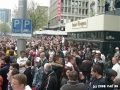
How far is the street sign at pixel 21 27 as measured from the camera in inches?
333

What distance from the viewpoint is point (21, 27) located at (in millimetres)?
8578

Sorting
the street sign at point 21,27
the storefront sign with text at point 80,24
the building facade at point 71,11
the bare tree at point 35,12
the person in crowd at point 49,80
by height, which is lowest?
the person in crowd at point 49,80

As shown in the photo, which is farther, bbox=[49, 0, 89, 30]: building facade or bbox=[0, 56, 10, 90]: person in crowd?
bbox=[49, 0, 89, 30]: building facade

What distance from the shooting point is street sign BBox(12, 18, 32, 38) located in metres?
8.46

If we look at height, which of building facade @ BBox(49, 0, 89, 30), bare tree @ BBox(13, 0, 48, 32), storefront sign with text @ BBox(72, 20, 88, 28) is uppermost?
building facade @ BBox(49, 0, 89, 30)

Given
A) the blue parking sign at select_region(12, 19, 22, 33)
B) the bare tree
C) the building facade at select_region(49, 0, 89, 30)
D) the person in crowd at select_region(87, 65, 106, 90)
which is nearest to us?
the person in crowd at select_region(87, 65, 106, 90)

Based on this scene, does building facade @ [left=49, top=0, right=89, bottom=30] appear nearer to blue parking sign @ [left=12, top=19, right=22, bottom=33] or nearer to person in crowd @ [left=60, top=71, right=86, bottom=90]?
blue parking sign @ [left=12, top=19, right=22, bottom=33]

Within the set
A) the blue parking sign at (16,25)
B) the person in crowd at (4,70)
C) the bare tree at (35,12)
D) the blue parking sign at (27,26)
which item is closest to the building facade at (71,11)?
the bare tree at (35,12)

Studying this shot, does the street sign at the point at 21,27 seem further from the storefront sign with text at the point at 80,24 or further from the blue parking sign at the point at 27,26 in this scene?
the storefront sign with text at the point at 80,24

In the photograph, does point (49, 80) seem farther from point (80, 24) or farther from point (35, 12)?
point (35, 12)

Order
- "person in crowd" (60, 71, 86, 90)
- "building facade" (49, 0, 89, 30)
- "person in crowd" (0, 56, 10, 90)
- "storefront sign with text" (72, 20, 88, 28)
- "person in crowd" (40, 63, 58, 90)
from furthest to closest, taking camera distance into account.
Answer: "building facade" (49, 0, 89, 30) < "storefront sign with text" (72, 20, 88, 28) < "person in crowd" (0, 56, 10, 90) < "person in crowd" (40, 63, 58, 90) < "person in crowd" (60, 71, 86, 90)

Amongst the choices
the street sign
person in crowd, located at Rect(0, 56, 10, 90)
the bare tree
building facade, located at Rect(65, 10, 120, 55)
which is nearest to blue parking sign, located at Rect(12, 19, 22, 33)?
the street sign

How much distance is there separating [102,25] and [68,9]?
6738cm

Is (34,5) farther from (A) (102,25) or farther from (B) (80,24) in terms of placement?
(A) (102,25)
